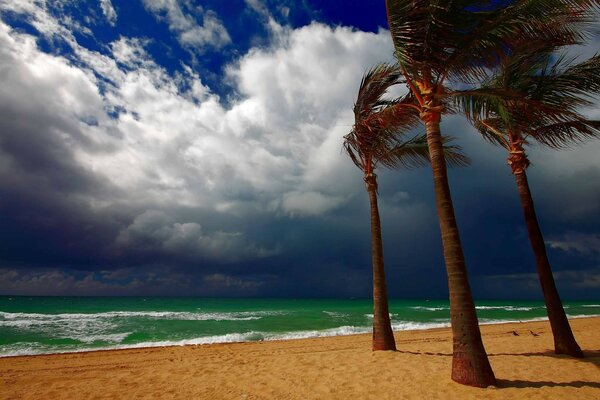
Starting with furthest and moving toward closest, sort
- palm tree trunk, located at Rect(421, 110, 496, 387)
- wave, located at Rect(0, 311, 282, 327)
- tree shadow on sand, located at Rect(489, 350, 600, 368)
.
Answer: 1. wave, located at Rect(0, 311, 282, 327)
2. tree shadow on sand, located at Rect(489, 350, 600, 368)
3. palm tree trunk, located at Rect(421, 110, 496, 387)

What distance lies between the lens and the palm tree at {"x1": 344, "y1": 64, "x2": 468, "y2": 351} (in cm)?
912

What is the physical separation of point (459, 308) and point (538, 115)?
507cm

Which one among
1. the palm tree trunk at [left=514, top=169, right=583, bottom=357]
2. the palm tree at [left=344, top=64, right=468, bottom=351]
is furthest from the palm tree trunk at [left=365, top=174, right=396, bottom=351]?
the palm tree trunk at [left=514, top=169, right=583, bottom=357]

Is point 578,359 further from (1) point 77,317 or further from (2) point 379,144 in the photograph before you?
(1) point 77,317

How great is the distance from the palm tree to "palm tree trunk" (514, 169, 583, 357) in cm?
263

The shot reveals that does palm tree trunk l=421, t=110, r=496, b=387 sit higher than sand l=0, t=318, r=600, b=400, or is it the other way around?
palm tree trunk l=421, t=110, r=496, b=387

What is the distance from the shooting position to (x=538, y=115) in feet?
25.0

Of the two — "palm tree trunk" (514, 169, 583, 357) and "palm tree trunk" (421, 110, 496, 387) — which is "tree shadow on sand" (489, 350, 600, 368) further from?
"palm tree trunk" (421, 110, 496, 387)

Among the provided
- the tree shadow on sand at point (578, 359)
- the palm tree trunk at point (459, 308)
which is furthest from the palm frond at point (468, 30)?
the tree shadow on sand at point (578, 359)

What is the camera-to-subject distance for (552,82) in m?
7.71

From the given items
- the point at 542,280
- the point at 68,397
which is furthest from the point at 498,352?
the point at 68,397

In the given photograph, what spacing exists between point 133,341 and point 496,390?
18.2m

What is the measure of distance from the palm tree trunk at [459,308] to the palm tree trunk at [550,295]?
12.4 ft

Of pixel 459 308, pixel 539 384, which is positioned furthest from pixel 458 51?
pixel 539 384
